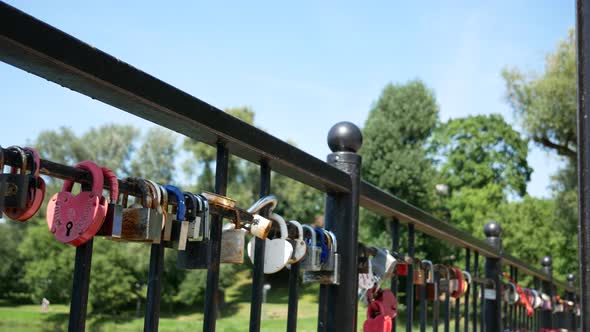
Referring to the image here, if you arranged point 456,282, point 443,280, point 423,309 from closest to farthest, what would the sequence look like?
point 423,309 → point 443,280 → point 456,282

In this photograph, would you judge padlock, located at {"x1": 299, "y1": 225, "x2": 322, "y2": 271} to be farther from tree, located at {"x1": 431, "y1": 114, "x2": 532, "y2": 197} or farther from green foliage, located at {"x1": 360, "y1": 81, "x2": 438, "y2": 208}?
tree, located at {"x1": 431, "y1": 114, "x2": 532, "y2": 197}

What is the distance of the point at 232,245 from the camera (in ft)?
3.75

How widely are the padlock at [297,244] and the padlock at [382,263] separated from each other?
565mm

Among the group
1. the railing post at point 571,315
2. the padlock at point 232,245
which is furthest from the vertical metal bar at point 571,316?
the padlock at point 232,245

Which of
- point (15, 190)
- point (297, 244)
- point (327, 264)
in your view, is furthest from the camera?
point (327, 264)

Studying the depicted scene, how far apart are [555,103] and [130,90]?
21.5 metres

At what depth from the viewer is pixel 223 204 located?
Answer: 1.12 metres

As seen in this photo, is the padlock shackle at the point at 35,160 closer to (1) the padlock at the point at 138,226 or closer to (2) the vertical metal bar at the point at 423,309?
(1) the padlock at the point at 138,226

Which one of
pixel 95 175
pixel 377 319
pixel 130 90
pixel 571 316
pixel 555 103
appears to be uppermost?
pixel 555 103

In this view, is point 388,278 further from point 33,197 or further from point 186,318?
point 186,318

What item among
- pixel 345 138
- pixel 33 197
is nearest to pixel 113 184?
pixel 33 197

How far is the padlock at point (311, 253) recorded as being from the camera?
4.95 ft

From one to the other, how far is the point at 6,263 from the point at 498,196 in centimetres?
2266

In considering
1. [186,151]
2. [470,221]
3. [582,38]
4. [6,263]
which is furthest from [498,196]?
[582,38]
